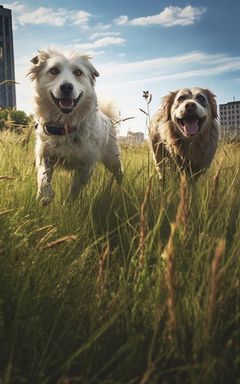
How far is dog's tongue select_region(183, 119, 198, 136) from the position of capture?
5711mm

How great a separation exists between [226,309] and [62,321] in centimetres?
69

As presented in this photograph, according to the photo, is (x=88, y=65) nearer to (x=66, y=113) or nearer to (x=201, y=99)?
(x=66, y=113)

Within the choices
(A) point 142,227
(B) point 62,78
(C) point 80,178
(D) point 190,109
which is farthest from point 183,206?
(D) point 190,109

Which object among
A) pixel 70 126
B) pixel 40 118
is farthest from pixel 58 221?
pixel 40 118

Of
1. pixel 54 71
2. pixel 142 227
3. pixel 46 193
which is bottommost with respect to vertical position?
pixel 46 193

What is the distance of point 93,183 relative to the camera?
437 centimetres

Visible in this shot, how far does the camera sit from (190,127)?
5.76 m

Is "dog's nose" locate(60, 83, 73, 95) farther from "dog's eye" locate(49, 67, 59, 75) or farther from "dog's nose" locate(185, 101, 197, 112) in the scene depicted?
"dog's nose" locate(185, 101, 197, 112)

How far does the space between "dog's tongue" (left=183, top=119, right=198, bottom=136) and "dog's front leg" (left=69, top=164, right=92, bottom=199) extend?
4.70ft

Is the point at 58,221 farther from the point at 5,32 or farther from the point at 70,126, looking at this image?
the point at 5,32

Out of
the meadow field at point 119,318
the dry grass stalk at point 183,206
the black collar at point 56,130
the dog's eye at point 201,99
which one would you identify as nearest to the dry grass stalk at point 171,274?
the meadow field at point 119,318

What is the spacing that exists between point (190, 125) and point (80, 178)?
1781mm

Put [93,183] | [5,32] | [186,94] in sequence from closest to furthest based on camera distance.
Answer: [93,183] → [186,94] → [5,32]

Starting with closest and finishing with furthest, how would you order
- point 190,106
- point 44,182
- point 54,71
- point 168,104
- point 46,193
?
point 46,193
point 44,182
point 54,71
point 190,106
point 168,104
